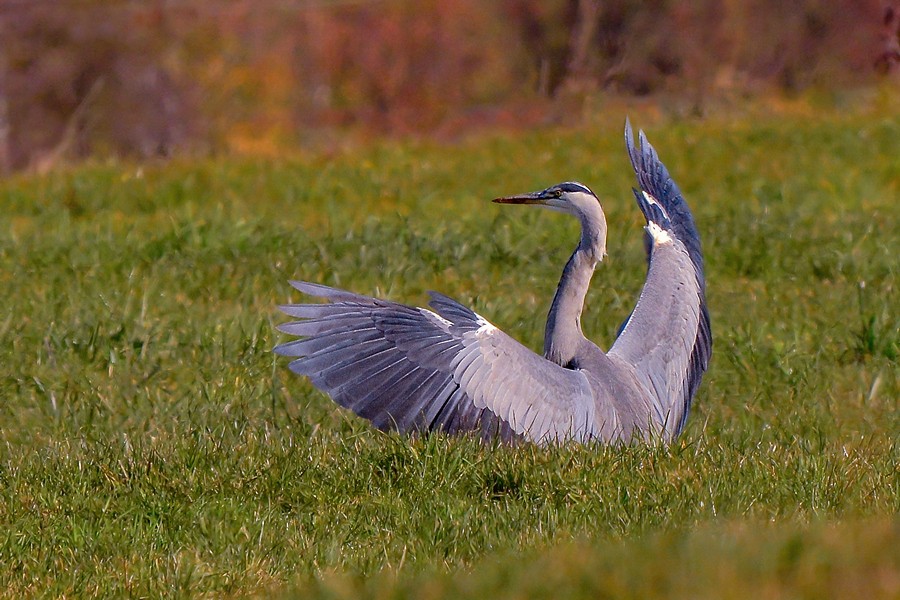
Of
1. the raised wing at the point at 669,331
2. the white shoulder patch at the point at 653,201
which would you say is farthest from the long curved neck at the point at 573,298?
the white shoulder patch at the point at 653,201

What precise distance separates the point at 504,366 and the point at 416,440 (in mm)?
413

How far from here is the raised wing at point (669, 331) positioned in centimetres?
573

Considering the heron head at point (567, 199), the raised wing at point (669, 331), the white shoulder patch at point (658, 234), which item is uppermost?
the heron head at point (567, 199)

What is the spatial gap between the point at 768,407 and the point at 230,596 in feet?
10.8

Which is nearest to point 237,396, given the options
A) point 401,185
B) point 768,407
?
point 768,407

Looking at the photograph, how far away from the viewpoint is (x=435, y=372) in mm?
5199

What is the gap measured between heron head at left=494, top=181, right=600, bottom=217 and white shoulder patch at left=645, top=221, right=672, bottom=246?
0.47 meters

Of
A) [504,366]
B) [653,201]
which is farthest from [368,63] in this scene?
[504,366]

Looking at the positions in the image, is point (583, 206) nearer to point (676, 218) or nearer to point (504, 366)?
point (676, 218)

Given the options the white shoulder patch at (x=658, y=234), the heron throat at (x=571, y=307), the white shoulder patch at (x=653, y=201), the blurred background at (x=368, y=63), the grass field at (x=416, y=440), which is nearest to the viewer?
the grass field at (x=416, y=440)

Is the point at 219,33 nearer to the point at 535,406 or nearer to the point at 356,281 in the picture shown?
the point at 356,281

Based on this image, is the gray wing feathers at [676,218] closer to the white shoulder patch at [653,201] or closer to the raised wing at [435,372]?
the white shoulder patch at [653,201]

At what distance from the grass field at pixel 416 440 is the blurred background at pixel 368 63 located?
587cm

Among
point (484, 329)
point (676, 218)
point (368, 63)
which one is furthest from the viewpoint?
point (368, 63)
